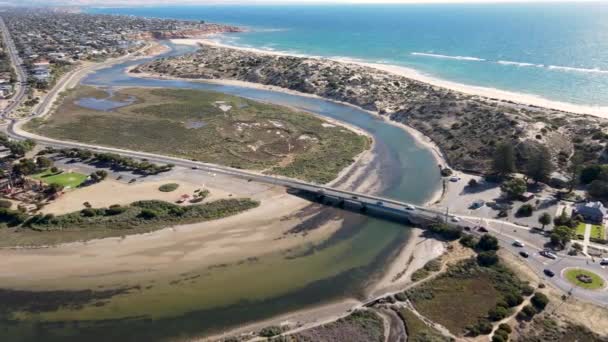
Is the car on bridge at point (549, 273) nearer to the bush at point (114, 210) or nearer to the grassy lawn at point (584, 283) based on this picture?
the grassy lawn at point (584, 283)

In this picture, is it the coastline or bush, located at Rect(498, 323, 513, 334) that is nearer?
bush, located at Rect(498, 323, 513, 334)

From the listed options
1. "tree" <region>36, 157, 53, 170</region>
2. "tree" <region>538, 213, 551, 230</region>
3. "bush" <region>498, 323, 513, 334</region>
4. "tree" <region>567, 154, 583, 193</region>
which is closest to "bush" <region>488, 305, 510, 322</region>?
"bush" <region>498, 323, 513, 334</region>

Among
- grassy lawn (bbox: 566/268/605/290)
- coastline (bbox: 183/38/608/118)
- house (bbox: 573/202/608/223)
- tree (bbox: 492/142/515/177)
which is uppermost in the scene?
coastline (bbox: 183/38/608/118)

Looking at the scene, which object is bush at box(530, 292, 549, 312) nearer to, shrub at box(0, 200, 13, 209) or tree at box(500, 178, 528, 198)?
tree at box(500, 178, 528, 198)

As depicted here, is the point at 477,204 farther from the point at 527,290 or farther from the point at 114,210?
the point at 114,210

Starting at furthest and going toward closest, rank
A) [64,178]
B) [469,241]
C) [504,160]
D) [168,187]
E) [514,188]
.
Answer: [64,178], [504,160], [168,187], [514,188], [469,241]

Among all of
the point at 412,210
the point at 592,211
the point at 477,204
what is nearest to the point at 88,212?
the point at 412,210

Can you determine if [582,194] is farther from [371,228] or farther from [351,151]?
[351,151]

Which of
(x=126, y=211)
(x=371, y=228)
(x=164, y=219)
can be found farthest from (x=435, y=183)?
(x=126, y=211)
